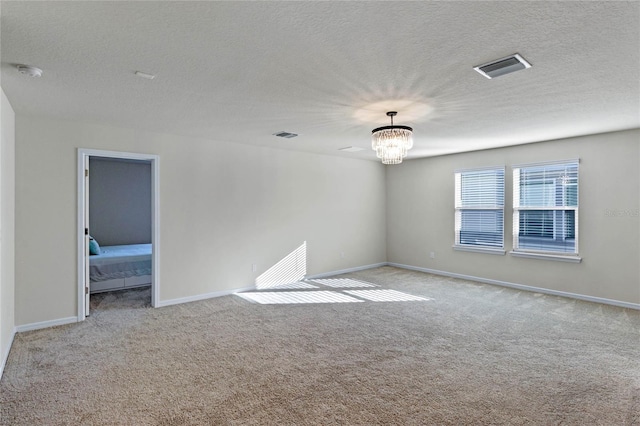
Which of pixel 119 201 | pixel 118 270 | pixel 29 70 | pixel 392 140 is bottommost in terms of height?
pixel 118 270

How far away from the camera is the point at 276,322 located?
4.12 meters

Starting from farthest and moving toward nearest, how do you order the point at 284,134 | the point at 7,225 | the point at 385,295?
1. the point at 385,295
2. the point at 284,134
3. the point at 7,225

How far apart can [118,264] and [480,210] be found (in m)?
6.34

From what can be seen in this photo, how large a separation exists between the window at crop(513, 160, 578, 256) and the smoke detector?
20.6 feet

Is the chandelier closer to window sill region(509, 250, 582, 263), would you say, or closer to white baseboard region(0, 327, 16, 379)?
window sill region(509, 250, 582, 263)

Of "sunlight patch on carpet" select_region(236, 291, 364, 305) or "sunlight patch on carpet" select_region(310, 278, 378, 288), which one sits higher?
"sunlight patch on carpet" select_region(310, 278, 378, 288)

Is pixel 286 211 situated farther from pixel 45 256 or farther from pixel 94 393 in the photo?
pixel 94 393

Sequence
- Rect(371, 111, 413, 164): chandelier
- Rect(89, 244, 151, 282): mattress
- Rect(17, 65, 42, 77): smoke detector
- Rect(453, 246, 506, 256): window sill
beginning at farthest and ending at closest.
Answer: Rect(453, 246, 506, 256): window sill < Rect(89, 244, 151, 282): mattress < Rect(371, 111, 413, 164): chandelier < Rect(17, 65, 42, 77): smoke detector

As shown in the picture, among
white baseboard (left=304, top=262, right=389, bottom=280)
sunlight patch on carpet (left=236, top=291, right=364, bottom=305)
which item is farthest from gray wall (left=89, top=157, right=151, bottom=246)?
white baseboard (left=304, top=262, right=389, bottom=280)

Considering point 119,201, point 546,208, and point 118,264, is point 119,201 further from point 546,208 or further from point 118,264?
point 546,208

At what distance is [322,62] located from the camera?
8.07 feet

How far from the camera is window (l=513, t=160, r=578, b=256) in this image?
17.1 ft

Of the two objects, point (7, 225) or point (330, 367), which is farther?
point (7, 225)

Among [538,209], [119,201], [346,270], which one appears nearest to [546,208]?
[538,209]
